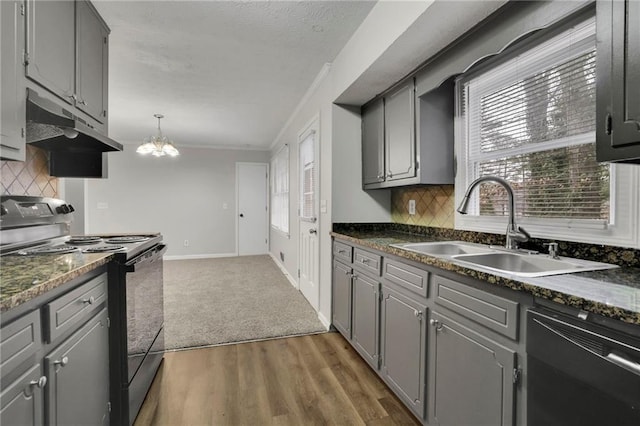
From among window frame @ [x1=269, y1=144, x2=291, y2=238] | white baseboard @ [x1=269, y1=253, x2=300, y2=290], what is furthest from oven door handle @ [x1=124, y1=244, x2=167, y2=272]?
window frame @ [x1=269, y1=144, x2=291, y2=238]

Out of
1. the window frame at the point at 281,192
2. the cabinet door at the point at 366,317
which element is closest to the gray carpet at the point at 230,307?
the cabinet door at the point at 366,317

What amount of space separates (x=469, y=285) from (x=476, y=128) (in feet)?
4.09

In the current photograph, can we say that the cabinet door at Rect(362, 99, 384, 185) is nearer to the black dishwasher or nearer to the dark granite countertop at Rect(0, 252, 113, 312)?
the black dishwasher

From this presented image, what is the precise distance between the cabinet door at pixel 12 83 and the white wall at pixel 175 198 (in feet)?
17.4

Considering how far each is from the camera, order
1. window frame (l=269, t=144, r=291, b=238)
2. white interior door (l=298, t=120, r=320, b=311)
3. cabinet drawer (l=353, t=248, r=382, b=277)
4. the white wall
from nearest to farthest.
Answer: cabinet drawer (l=353, t=248, r=382, b=277) → white interior door (l=298, t=120, r=320, b=311) → window frame (l=269, t=144, r=291, b=238) → the white wall

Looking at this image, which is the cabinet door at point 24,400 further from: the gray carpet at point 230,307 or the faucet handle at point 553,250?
the faucet handle at point 553,250

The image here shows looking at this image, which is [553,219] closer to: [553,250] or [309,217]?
[553,250]

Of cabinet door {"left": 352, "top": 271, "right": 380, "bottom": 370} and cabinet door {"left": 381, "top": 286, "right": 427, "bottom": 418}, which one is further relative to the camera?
cabinet door {"left": 352, "top": 271, "right": 380, "bottom": 370}

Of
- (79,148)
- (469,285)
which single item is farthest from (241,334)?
(469,285)

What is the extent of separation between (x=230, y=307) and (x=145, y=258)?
5.89 ft

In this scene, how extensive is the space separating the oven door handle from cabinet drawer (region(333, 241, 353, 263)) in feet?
4.54

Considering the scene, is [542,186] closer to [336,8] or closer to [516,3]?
[516,3]

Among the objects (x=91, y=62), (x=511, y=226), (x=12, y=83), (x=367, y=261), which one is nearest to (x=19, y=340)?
(x=12, y=83)

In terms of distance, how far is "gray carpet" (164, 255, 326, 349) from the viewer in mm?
2752
